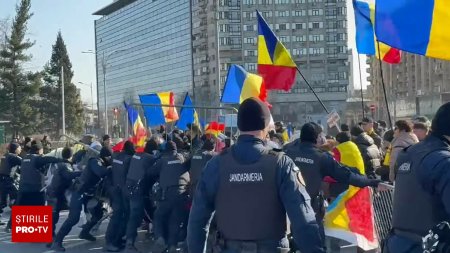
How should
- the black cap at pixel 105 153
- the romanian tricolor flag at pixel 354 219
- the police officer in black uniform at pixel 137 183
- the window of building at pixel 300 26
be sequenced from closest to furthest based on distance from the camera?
the romanian tricolor flag at pixel 354 219 < the police officer in black uniform at pixel 137 183 < the black cap at pixel 105 153 < the window of building at pixel 300 26

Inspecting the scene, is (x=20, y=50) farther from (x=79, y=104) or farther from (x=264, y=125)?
(x=264, y=125)

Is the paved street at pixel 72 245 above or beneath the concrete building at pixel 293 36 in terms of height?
beneath

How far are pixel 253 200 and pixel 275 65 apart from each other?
7506 mm

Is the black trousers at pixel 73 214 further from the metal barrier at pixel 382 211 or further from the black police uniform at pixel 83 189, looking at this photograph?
the metal barrier at pixel 382 211

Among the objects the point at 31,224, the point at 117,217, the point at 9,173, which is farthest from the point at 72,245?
the point at 9,173

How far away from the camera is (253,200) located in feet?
15.0

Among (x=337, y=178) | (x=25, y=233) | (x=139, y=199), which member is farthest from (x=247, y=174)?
(x=25, y=233)

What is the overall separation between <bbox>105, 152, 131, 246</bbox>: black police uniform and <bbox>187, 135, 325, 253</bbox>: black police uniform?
20.7ft

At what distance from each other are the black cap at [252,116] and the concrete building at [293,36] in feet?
306

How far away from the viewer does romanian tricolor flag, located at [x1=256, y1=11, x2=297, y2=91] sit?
38.7ft

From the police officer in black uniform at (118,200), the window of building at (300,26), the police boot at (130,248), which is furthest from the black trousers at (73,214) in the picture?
the window of building at (300,26)

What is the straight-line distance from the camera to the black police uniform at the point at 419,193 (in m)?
4.55

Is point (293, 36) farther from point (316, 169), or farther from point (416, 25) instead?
point (416, 25)

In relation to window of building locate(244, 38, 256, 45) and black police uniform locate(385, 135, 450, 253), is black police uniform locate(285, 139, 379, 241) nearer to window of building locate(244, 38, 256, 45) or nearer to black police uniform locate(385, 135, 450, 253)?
black police uniform locate(385, 135, 450, 253)
